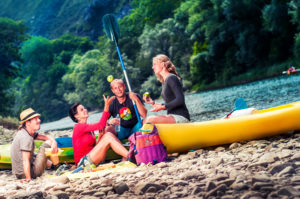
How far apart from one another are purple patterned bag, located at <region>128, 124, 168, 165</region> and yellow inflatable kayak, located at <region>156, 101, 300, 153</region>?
158 millimetres

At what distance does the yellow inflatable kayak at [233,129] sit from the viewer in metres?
4.56

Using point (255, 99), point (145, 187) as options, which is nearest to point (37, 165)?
point (145, 187)

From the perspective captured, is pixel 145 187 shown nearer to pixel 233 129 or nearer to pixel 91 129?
pixel 91 129

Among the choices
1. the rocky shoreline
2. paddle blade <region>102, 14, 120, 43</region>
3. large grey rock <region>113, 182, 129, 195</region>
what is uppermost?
paddle blade <region>102, 14, 120, 43</region>

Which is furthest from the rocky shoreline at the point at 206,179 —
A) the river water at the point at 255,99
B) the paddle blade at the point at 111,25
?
the river water at the point at 255,99

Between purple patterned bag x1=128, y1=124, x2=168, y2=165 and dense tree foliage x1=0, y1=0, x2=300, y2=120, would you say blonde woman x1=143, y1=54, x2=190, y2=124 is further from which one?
dense tree foliage x1=0, y1=0, x2=300, y2=120

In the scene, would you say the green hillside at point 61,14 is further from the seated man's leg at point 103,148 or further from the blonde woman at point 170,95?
the seated man's leg at point 103,148

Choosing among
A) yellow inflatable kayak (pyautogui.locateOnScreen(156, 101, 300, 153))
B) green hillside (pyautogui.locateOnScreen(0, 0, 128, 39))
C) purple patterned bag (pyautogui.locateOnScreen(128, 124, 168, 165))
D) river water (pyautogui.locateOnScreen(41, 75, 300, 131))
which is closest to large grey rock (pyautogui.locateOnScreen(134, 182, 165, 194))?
purple patterned bag (pyautogui.locateOnScreen(128, 124, 168, 165))

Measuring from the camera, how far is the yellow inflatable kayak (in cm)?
456

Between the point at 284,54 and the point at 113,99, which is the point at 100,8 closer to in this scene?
the point at 284,54

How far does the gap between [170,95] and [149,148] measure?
780mm

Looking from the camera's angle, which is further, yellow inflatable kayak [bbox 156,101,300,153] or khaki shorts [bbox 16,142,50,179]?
khaki shorts [bbox 16,142,50,179]

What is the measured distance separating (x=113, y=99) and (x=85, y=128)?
25.3 inches

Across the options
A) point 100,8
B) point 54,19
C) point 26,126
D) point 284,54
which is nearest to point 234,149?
point 26,126
